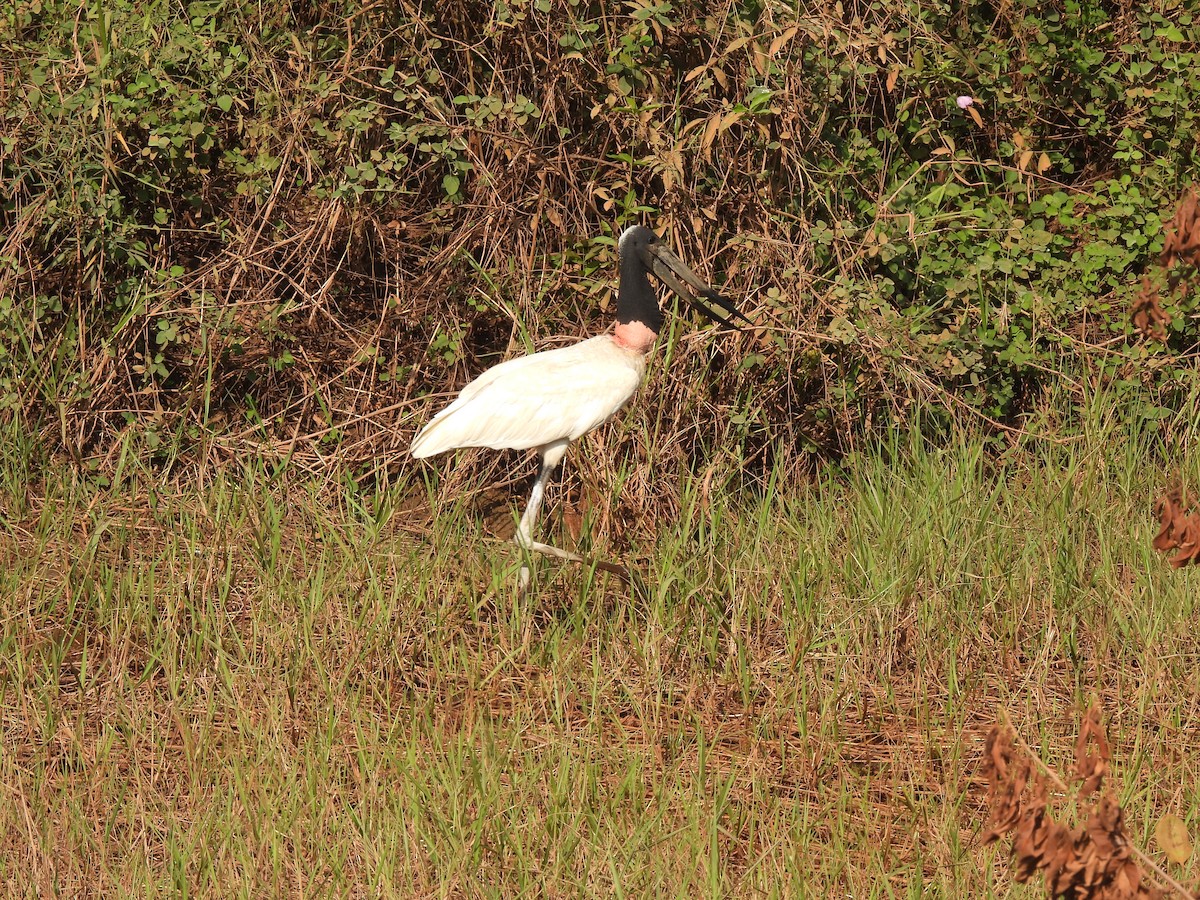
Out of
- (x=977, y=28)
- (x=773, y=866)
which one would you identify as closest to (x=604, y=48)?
(x=977, y=28)

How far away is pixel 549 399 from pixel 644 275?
53cm

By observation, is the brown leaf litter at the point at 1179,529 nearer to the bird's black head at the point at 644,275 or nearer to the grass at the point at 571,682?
the grass at the point at 571,682

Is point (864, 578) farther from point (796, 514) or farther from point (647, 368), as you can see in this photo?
point (647, 368)

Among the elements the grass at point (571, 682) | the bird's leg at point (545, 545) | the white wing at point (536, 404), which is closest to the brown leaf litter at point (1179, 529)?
the grass at point (571, 682)

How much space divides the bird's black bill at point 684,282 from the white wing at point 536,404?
0.35 m

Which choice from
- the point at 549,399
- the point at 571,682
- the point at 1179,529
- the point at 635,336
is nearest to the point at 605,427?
the point at 635,336

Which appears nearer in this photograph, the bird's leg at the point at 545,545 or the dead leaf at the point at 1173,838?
the dead leaf at the point at 1173,838

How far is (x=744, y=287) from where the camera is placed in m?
4.86

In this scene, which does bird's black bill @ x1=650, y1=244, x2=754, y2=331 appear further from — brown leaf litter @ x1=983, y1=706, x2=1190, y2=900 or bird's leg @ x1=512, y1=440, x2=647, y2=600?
brown leaf litter @ x1=983, y1=706, x2=1190, y2=900

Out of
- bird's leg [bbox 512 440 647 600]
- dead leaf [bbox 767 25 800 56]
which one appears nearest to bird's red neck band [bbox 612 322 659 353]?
bird's leg [bbox 512 440 647 600]

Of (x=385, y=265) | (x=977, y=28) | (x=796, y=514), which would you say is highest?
(x=977, y=28)

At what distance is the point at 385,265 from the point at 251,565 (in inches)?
57.4

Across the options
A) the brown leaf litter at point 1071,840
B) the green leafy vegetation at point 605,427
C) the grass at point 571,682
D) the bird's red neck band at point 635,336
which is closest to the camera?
the brown leaf litter at point 1071,840

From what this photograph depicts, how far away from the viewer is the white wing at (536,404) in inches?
162
